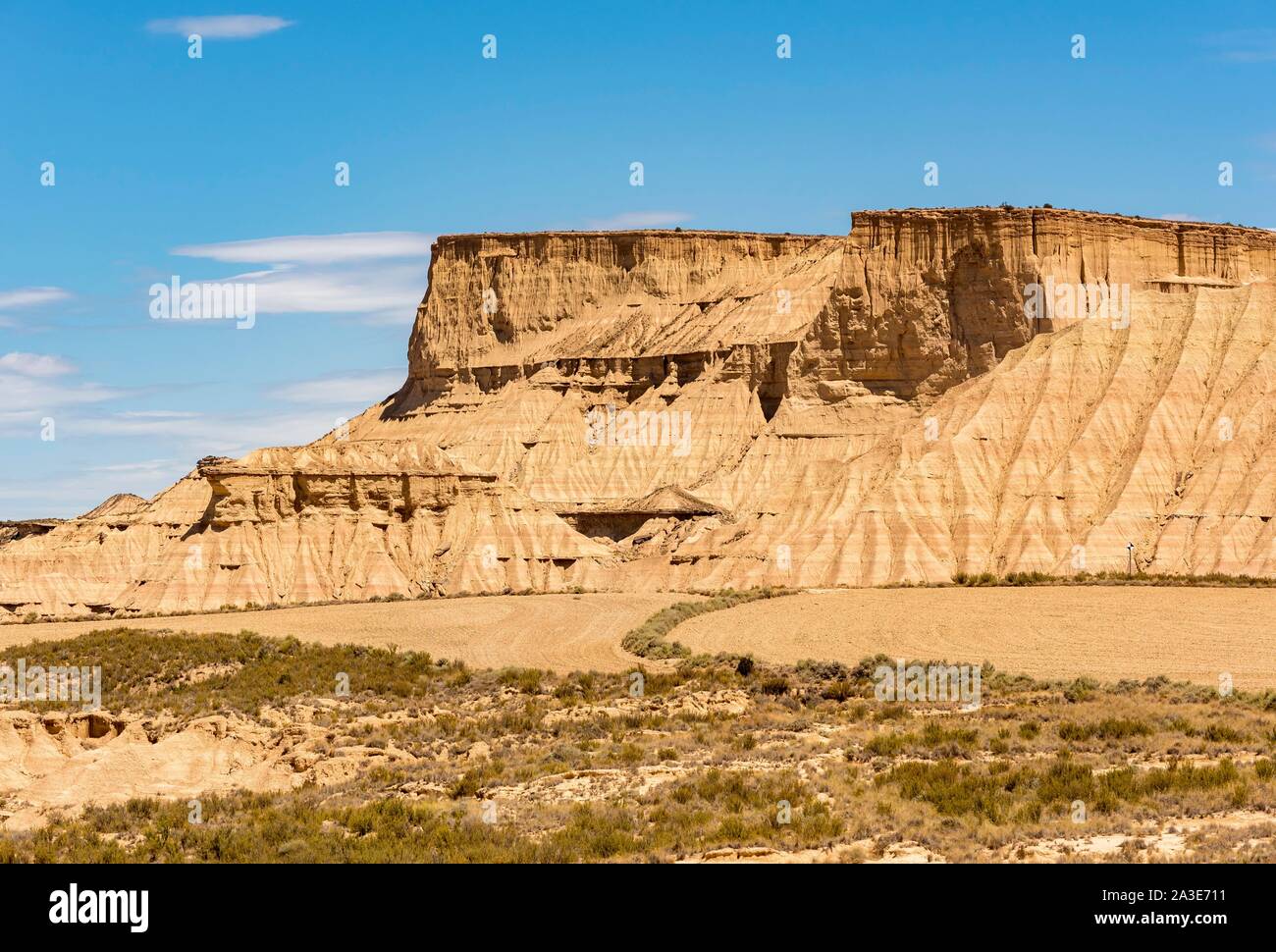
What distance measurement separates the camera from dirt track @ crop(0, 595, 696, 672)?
4238 centimetres

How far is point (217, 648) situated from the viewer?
4097 centimetres

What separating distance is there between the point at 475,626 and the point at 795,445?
6041cm

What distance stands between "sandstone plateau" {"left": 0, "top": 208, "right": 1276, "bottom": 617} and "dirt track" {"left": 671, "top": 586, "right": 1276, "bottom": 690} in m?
14.0

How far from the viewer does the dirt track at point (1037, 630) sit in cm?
3766

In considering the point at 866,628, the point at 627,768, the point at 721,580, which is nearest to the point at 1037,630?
the point at 866,628

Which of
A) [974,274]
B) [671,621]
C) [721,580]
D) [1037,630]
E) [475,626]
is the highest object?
[974,274]

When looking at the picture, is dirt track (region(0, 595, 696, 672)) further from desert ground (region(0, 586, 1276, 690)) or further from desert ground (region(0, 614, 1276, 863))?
desert ground (region(0, 614, 1276, 863))

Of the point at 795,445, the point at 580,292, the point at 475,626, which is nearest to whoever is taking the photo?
the point at 475,626

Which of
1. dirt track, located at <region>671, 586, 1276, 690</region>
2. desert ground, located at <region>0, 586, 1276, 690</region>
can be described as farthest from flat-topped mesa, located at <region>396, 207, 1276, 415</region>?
desert ground, located at <region>0, 586, 1276, 690</region>

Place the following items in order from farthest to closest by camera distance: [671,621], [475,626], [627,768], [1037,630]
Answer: [671,621]
[475,626]
[1037,630]
[627,768]

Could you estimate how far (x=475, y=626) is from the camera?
47.7 metres

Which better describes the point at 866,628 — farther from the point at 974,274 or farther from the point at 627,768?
the point at 974,274
